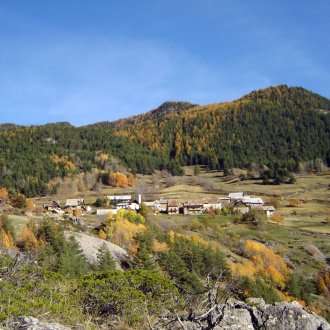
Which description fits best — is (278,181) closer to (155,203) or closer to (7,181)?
(155,203)

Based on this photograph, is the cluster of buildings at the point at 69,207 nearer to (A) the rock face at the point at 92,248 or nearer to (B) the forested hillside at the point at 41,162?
(B) the forested hillside at the point at 41,162

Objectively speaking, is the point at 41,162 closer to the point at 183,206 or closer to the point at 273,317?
the point at 183,206

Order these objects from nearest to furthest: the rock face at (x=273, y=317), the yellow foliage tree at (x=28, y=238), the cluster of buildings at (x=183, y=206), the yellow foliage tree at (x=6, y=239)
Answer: the rock face at (x=273, y=317)
the yellow foliage tree at (x=6, y=239)
the yellow foliage tree at (x=28, y=238)
the cluster of buildings at (x=183, y=206)

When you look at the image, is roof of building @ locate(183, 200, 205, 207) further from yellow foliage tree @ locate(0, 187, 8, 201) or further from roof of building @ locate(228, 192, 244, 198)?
yellow foliage tree @ locate(0, 187, 8, 201)

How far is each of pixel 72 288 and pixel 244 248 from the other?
58.5 m

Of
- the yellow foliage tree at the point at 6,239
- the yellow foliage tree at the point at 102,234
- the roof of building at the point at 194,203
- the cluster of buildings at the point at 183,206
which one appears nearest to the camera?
the yellow foliage tree at the point at 6,239

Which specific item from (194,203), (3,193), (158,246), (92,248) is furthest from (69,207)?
(92,248)

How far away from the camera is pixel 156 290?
15.5m

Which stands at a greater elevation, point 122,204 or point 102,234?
point 122,204

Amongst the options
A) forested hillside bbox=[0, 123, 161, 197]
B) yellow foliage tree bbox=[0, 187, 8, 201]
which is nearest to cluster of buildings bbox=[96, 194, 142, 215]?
yellow foliage tree bbox=[0, 187, 8, 201]

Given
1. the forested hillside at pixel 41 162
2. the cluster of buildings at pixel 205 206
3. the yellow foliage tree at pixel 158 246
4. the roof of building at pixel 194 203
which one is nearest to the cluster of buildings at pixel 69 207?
the cluster of buildings at pixel 205 206

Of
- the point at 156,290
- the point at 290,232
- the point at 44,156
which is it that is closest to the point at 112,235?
the point at 290,232

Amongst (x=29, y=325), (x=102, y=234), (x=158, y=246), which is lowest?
(x=158, y=246)

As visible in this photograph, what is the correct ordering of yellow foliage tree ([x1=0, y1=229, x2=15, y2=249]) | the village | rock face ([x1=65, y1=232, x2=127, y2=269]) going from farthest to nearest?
the village → rock face ([x1=65, y1=232, x2=127, y2=269]) → yellow foliage tree ([x1=0, y1=229, x2=15, y2=249])
